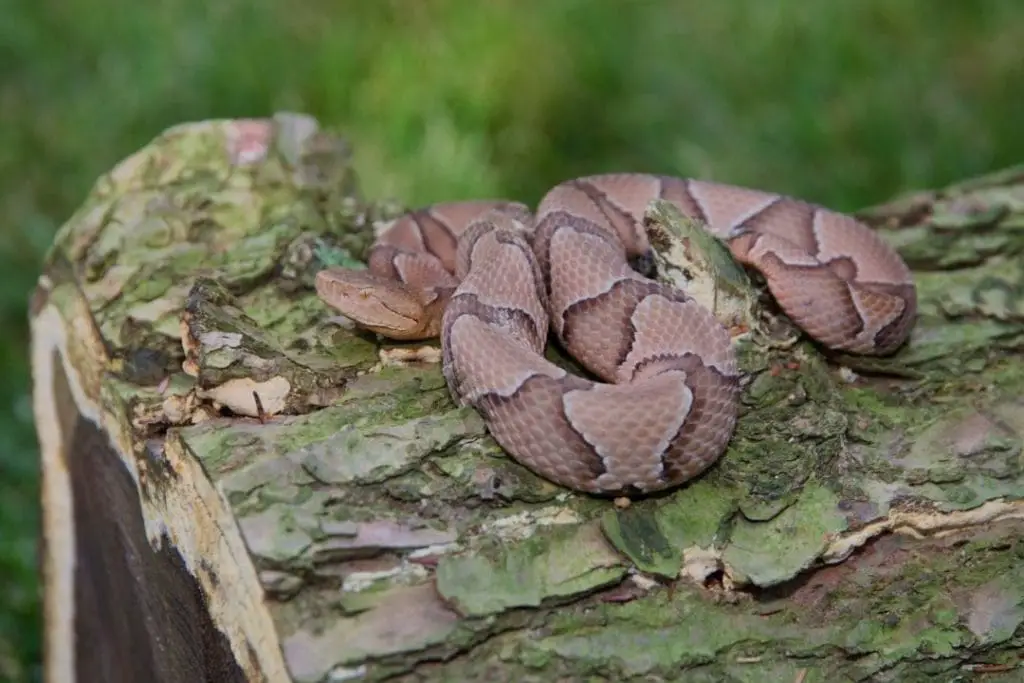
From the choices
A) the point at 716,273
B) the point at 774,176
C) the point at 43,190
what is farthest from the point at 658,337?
the point at 43,190

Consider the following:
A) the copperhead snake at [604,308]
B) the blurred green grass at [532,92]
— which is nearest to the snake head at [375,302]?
the copperhead snake at [604,308]

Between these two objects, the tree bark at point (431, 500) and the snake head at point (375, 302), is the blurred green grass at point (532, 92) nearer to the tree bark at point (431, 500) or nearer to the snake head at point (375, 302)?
the tree bark at point (431, 500)

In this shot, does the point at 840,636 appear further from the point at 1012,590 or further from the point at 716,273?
the point at 716,273

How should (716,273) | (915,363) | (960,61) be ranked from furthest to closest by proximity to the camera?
(960,61)
(915,363)
(716,273)

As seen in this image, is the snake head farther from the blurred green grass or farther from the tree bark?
the blurred green grass

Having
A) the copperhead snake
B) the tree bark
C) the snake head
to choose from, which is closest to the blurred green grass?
the copperhead snake
